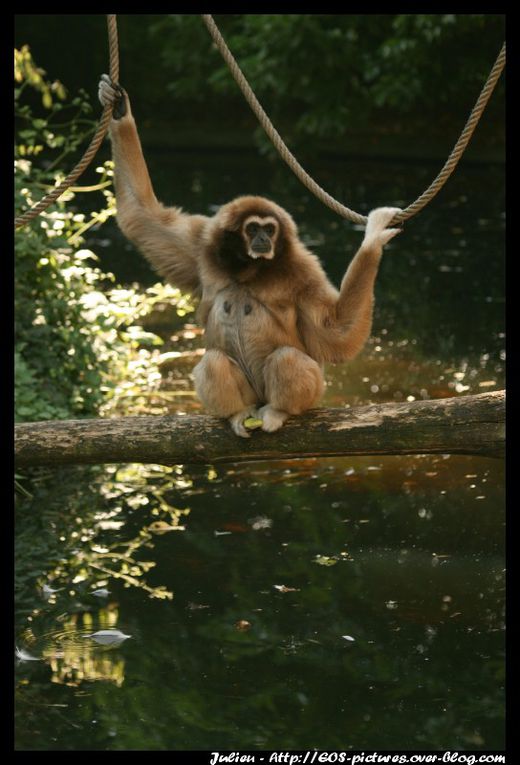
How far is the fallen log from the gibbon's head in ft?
3.13

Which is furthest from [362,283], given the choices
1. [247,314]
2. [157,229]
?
[157,229]

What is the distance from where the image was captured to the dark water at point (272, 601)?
18.7ft

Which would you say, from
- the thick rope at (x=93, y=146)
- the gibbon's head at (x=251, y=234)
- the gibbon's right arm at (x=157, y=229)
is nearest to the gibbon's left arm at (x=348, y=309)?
the gibbon's head at (x=251, y=234)

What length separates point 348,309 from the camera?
6.34 m

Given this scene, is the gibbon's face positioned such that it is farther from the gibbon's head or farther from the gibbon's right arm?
the gibbon's right arm

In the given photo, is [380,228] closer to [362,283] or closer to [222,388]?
[362,283]

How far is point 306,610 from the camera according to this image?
22.4 feet

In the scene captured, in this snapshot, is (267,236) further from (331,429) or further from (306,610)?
(306,610)

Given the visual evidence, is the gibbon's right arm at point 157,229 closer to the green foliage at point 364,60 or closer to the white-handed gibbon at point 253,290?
the white-handed gibbon at point 253,290

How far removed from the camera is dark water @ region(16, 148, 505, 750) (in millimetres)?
5699

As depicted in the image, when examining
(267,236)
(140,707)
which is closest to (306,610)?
(140,707)

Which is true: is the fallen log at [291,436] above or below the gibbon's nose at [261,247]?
below

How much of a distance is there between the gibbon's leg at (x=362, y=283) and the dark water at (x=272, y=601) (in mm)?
1695

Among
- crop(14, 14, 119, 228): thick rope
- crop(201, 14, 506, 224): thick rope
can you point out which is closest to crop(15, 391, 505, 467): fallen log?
crop(201, 14, 506, 224): thick rope
